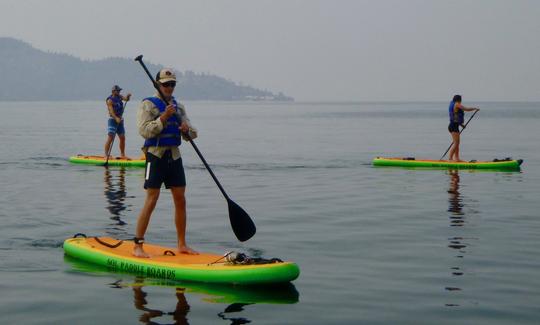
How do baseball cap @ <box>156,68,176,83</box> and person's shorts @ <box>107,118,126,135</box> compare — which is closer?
baseball cap @ <box>156,68,176,83</box>

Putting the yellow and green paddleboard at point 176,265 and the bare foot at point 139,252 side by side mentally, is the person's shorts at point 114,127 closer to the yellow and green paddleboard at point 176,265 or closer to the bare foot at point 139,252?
the yellow and green paddleboard at point 176,265

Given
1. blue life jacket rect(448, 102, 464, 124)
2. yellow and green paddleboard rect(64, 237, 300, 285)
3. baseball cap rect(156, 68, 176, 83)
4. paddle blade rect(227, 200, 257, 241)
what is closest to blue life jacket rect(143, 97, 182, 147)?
baseball cap rect(156, 68, 176, 83)

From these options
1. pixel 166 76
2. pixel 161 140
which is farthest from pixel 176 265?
pixel 166 76

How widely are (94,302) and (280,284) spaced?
202cm

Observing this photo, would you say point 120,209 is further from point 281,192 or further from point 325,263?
point 325,263

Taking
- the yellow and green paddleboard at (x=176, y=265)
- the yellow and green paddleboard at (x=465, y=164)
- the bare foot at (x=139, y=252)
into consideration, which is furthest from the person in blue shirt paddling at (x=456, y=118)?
the bare foot at (x=139, y=252)

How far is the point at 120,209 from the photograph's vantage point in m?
15.2

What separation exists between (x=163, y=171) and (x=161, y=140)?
0.38m

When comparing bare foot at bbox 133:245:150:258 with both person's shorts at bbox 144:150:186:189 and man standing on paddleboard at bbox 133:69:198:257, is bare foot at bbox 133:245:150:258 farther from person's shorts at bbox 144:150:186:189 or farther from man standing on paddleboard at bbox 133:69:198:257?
person's shorts at bbox 144:150:186:189

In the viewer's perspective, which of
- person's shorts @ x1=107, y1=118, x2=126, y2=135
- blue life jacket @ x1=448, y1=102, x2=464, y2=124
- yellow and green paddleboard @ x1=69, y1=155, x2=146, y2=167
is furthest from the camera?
blue life jacket @ x1=448, y1=102, x2=464, y2=124

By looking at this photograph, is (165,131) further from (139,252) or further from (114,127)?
(114,127)

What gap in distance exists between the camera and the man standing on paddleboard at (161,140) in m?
9.48

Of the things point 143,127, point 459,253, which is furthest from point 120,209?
point 459,253

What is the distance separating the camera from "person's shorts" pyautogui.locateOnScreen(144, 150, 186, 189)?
9617 mm
